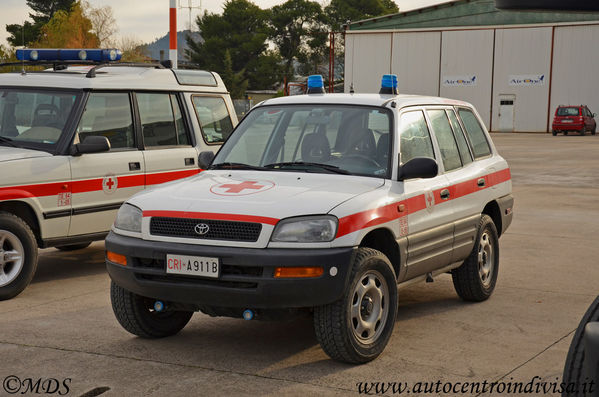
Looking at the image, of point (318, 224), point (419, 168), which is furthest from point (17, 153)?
point (419, 168)

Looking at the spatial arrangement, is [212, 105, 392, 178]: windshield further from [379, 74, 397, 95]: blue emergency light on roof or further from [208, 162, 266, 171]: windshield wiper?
[379, 74, 397, 95]: blue emergency light on roof

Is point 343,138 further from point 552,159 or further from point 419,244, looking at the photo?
point 552,159

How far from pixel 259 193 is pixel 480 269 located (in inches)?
97.6

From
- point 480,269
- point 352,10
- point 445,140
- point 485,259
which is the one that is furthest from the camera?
point 352,10

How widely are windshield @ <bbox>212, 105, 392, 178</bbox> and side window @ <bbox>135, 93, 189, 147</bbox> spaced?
2.22 m

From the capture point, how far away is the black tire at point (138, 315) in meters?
5.43

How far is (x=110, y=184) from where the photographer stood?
771 cm

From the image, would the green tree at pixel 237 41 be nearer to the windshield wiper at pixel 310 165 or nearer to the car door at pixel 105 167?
the car door at pixel 105 167

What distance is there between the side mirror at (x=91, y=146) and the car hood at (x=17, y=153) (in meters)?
0.24

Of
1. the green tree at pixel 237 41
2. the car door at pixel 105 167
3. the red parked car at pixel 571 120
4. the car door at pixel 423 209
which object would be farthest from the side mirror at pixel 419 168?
the green tree at pixel 237 41

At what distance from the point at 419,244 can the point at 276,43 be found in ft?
309

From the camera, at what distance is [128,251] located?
507 cm

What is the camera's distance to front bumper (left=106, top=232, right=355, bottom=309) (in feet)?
15.4

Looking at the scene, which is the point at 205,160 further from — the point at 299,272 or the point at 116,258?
the point at 299,272
